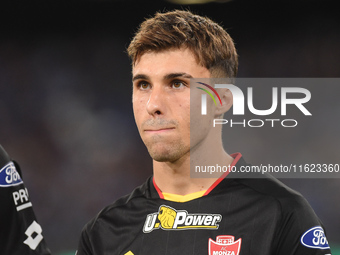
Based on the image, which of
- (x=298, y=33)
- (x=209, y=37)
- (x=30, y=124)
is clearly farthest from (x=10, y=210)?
(x=298, y=33)

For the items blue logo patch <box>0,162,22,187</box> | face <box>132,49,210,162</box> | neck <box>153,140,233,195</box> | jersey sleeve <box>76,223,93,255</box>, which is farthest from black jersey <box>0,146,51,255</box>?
face <box>132,49,210,162</box>

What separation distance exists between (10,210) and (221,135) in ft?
3.91

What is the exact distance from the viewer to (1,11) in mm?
6957

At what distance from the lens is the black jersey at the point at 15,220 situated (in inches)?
105

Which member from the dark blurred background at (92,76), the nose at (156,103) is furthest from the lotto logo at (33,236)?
the dark blurred background at (92,76)

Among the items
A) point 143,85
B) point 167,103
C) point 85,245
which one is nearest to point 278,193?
point 167,103

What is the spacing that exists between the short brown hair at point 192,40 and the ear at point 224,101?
74 mm

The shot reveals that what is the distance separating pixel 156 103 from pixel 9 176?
3.61 feet

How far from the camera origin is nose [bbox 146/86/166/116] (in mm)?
2125

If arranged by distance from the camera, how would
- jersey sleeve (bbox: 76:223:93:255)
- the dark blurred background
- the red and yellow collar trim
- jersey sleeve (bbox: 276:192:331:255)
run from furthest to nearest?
the dark blurred background
jersey sleeve (bbox: 76:223:93:255)
the red and yellow collar trim
jersey sleeve (bbox: 276:192:331:255)

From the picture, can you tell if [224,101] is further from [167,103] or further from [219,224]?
[219,224]

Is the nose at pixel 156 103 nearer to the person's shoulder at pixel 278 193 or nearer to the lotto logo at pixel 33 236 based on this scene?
the person's shoulder at pixel 278 193

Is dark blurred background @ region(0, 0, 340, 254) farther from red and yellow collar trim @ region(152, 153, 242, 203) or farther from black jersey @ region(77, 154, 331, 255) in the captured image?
red and yellow collar trim @ region(152, 153, 242, 203)

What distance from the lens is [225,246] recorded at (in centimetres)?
218
